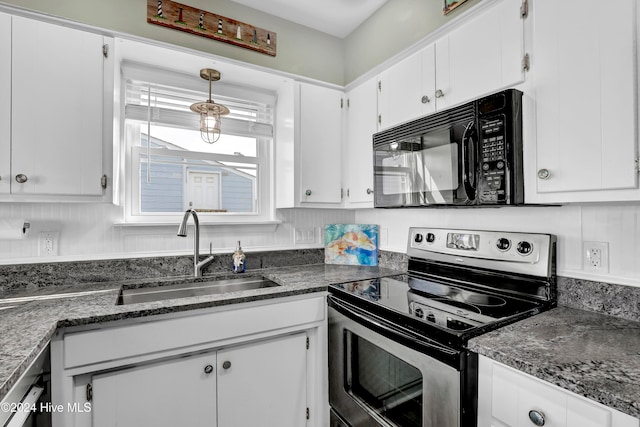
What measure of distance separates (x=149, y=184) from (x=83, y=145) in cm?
53

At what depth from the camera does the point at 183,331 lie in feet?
4.35

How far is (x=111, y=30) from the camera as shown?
1.60 metres

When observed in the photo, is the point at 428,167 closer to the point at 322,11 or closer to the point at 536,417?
the point at 536,417

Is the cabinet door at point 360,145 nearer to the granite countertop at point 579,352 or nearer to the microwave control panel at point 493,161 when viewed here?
the microwave control panel at point 493,161

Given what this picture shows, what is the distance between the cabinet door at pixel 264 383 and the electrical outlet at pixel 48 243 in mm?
1036

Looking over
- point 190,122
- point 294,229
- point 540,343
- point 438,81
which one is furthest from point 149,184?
point 540,343

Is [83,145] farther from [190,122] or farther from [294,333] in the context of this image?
[294,333]

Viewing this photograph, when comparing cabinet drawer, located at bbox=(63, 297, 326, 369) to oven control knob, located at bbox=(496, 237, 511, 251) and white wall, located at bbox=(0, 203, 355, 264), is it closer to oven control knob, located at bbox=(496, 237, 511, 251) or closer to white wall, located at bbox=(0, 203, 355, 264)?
white wall, located at bbox=(0, 203, 355, 264)

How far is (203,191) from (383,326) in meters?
1.46

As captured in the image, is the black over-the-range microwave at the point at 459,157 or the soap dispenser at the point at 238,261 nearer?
the black over-the-range microwave at the point at 459,157

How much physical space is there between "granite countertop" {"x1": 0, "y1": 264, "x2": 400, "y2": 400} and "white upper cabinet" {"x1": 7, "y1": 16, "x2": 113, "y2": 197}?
0.47 metres

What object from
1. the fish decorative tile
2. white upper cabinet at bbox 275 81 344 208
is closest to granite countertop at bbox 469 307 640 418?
the fish decorative tile

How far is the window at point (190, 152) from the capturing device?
1.91 m

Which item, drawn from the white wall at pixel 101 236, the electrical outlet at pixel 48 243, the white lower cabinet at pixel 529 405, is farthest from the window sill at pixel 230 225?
the white lower cabinet at pixel 529 405
